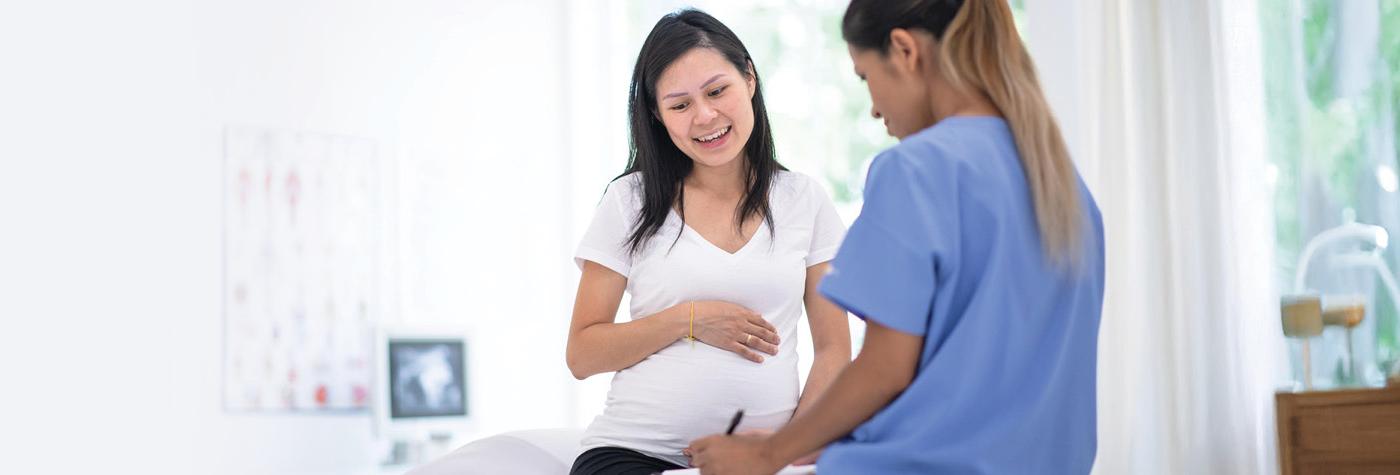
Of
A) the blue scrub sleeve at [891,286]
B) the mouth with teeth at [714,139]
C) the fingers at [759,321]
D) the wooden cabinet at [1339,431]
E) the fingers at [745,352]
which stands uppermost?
the mouth with teeth at [714,139]

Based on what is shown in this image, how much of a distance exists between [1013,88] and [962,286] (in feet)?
0.69

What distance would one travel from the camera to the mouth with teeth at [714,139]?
74.9 inches

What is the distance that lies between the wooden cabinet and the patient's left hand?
202 cm

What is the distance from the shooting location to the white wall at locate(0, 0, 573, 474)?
3.40 m

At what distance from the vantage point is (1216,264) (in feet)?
11.4

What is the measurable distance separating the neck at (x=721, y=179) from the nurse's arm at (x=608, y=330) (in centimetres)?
18

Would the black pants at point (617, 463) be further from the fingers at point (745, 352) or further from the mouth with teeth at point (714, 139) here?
the mouth with teeth at point (714, 139)

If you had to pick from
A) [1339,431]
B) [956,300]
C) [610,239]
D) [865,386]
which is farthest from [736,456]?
[1339,431]

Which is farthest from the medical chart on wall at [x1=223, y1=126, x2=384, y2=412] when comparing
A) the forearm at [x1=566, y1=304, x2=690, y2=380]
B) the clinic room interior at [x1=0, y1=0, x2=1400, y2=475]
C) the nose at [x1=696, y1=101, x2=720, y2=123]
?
the nose at [x1=696, y1=101, x2=720, y2=123]

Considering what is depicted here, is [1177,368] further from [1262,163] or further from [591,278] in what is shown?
[591,278]

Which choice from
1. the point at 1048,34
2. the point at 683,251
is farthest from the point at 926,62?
the point at 1048,34

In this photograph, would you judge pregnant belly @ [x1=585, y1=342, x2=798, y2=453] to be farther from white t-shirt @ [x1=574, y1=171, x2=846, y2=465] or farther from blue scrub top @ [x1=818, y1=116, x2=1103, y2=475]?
blue scrub top @ [x1=818, y1=116, x2=1103, y2=475]

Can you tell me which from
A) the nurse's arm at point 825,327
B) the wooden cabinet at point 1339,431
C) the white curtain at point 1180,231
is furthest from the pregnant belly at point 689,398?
the white curtain at point 1180,231

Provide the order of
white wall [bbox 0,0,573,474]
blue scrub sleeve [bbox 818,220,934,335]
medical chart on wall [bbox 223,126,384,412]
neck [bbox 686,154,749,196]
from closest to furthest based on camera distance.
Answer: blue scrub sleeve [bbox 818,220,934,335]
neck [bbox 686,154,749,196]
white wall [bbox 0,0,573,474]
medical chart on wall [bbox 223,126,384,412]
